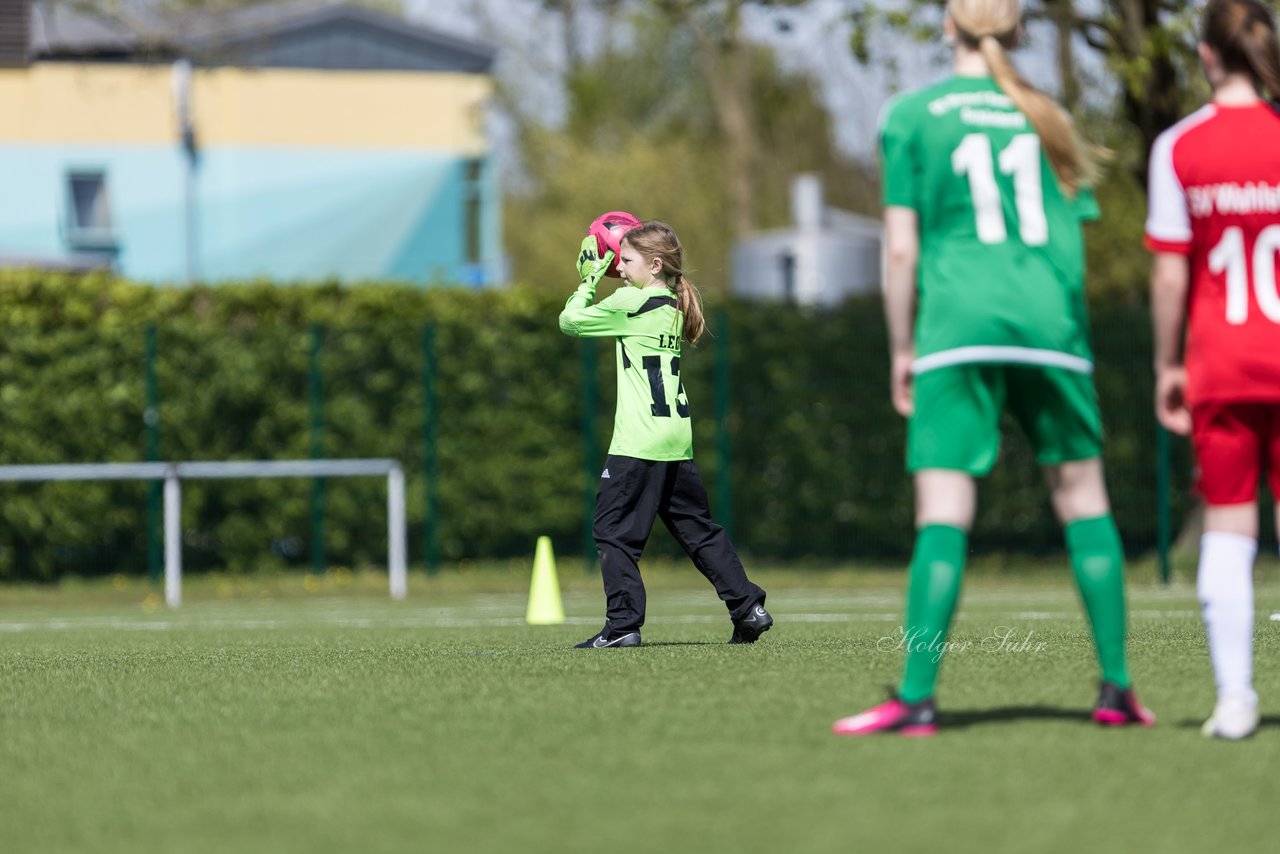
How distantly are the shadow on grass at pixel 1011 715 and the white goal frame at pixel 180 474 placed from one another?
11.8 m

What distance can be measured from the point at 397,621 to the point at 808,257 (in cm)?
2598

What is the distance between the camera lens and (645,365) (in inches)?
336

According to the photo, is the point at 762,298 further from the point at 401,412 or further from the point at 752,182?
the point at 752,182

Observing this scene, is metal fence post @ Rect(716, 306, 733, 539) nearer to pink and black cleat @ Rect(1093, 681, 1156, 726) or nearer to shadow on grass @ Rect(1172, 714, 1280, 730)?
shadow on grass @ Rect(1172, 714, 1280, 730)

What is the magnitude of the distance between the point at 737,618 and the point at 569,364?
11.1m

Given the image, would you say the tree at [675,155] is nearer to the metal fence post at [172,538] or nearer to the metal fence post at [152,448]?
the metal fence post at [152,448]

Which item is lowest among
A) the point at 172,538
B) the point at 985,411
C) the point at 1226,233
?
the point at 172,538

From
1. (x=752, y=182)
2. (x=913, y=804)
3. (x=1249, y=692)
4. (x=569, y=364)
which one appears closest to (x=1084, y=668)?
(x=1249, y=692)

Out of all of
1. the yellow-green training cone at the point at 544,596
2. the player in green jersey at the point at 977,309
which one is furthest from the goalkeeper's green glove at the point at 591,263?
the player in green jersey at the point at 977,309

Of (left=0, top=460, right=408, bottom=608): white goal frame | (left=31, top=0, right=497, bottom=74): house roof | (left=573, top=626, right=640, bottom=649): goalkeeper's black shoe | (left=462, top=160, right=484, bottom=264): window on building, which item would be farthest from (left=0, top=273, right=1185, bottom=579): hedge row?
(left=462, top=160, right=484, bottom=264): window on building

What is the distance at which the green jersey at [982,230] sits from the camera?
5.27 m

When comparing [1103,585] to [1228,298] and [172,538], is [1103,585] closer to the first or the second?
[1228,298]

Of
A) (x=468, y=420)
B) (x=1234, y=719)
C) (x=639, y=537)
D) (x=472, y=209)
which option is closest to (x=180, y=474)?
(x=468, y=420)

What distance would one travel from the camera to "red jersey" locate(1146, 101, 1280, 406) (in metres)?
5.29
